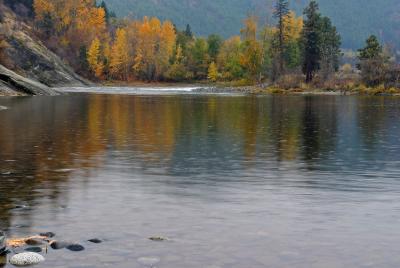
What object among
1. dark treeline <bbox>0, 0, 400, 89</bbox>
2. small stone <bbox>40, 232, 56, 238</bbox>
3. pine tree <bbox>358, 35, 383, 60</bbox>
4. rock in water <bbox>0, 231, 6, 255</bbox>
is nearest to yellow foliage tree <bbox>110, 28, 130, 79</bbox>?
dark treeline <bbox>0, 0, 400, 89</bbox>

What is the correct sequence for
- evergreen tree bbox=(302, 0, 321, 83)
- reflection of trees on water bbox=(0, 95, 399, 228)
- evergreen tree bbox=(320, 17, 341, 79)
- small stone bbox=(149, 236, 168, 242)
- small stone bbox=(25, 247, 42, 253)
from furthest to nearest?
evergreen tree bbox=(320, 17, 341, 79) < evergreen tree bbox=(302, 0, 321, 83) < reflection of trees on water bbox=(0, 95, 399, 228) < small stone bbox=(149, 236, 168, 242) < small stone bbox=(25, 247, 42, 253)

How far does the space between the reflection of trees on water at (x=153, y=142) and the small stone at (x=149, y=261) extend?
12.6ft

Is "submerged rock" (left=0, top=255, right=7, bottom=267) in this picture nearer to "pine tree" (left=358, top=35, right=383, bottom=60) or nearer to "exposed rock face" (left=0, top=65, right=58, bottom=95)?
"exposed rock face" (left=0, top=65, right=58, bottom=95)

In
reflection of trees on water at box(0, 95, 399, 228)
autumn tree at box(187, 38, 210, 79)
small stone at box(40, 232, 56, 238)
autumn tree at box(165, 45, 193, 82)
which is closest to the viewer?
small stone at box(40, 232, 56, 238)

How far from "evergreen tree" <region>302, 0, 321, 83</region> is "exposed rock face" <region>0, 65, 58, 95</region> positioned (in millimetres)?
48286

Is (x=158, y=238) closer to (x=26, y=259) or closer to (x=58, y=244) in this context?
(x=58, y=244)

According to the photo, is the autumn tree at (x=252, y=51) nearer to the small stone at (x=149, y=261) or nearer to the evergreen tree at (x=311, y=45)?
the evergreen tree at (x=311, y=45)

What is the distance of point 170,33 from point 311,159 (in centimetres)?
14253

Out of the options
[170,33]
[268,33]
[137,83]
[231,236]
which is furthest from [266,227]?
[170,33]

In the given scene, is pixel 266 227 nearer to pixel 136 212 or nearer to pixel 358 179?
pixel 136 212

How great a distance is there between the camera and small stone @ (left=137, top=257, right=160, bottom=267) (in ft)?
34.4

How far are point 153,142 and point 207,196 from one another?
43.2 ft

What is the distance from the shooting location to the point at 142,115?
46344 mm

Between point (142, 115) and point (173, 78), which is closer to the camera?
point (142, 115)
